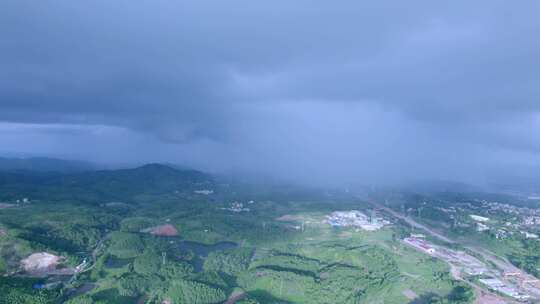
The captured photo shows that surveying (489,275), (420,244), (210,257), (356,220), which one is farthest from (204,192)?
(489,275)

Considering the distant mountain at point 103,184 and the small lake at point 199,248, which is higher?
the distant mountain at point 103,184

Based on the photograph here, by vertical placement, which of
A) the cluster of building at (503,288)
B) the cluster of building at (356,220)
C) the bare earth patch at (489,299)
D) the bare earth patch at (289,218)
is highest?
the cluster of building at (356,220)

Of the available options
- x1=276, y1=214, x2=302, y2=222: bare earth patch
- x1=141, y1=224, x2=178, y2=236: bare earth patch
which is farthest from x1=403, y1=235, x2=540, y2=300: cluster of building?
x1=141, y1=224, x2=178, y2=236: bare earth patch

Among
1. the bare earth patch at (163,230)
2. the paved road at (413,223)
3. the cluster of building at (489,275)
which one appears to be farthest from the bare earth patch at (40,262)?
the paved road at (413,223)

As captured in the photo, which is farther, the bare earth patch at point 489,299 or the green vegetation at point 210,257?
the green vegetation at point 210,257

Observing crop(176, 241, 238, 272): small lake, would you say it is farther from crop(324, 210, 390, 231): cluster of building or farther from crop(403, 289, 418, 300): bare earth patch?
crop(403, 289, 418, 300): bare earth patch

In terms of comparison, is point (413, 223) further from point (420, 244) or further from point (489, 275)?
point (489, 275)

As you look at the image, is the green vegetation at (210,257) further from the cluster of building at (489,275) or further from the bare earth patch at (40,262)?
the cluster of building at (489,275)

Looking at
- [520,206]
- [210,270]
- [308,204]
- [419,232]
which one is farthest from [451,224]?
[210,270]
